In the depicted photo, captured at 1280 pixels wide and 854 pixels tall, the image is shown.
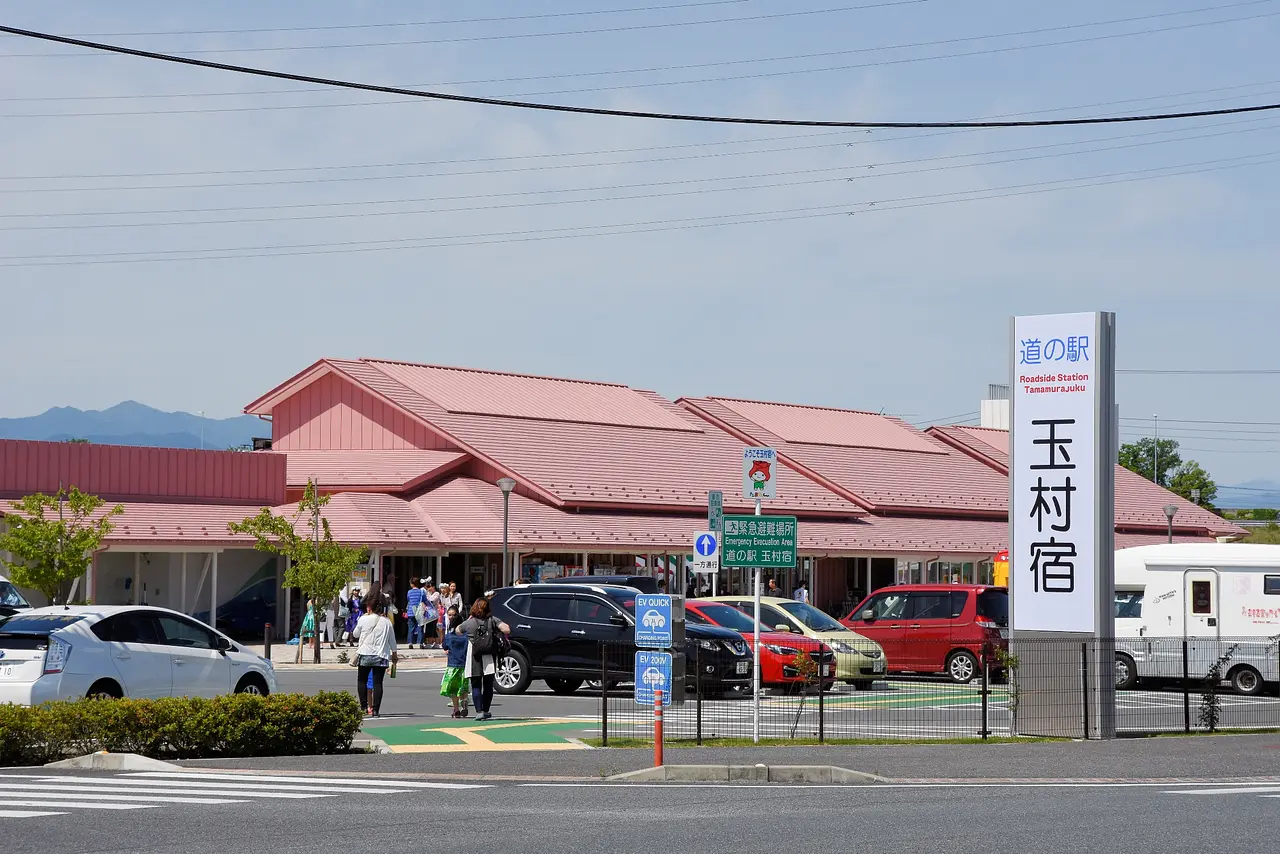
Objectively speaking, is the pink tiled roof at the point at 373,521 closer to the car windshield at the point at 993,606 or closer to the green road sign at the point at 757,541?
the car windshield at the point at 993,606

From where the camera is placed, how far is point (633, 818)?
1231 centimetres

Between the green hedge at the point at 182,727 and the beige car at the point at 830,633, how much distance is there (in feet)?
34.8

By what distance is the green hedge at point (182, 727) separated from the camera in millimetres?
16188

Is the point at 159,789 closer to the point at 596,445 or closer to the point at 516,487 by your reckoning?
the point at 516,487

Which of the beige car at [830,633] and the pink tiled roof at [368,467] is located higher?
the pink tiled roof at [368,467]

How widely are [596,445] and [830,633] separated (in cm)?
2133

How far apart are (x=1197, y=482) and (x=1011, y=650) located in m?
109

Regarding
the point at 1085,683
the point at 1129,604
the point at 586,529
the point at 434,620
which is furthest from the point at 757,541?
the point at 586,529

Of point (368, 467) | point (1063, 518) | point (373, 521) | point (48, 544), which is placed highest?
point (368, 467)

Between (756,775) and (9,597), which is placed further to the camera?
(9,597)

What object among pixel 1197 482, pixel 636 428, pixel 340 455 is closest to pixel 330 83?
pixel 340 455

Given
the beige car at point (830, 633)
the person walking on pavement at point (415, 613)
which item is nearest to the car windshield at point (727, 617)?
the beige car at point (830, 633)

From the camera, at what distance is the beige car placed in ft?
87.7

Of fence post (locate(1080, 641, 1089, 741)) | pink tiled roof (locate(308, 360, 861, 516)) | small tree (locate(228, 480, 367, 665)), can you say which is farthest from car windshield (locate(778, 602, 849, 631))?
pink tiled roof (locate(308, 360, 861, 516))
